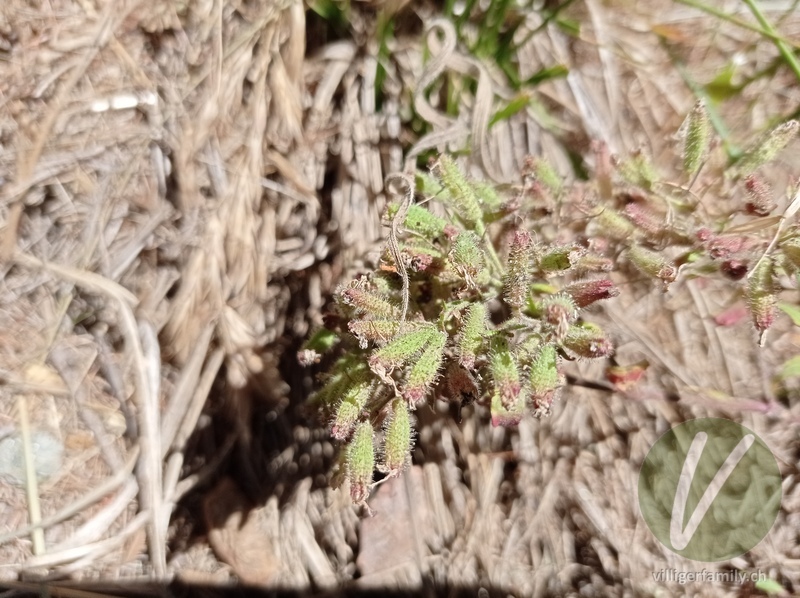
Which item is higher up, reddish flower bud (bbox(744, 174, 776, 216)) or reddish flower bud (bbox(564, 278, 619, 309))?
reddish flower bud (bbox(744, 174, 776, 216))

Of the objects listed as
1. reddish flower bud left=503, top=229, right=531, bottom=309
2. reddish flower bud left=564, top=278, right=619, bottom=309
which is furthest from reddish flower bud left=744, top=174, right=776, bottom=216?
reddish flower bud left=503, top=229, right=531, bottom=309

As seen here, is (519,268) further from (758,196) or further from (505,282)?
(758,196)

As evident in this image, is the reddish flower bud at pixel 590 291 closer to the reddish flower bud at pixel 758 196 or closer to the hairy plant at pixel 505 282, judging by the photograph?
the hairy plant at pixel 505 282

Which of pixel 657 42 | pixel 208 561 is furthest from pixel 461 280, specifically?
pixel 657 42

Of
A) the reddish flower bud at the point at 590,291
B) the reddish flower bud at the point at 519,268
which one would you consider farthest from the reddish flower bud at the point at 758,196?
the reddish flower bud at the point at 519,268

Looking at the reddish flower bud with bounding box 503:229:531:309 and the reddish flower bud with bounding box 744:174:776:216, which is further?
the reddish flower bud with bounding box 744:174:776:216

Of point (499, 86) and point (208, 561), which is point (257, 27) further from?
point (208, 561)

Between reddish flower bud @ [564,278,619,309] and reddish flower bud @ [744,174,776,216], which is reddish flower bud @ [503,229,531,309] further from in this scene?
reddish flower bud @ [744,174,776,216]

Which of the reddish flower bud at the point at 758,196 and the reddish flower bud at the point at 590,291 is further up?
the reddish flower bud at the point at 758,196

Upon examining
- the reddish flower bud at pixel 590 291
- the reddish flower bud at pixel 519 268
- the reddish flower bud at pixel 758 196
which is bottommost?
the reddish flower bud at pixel 590 291
